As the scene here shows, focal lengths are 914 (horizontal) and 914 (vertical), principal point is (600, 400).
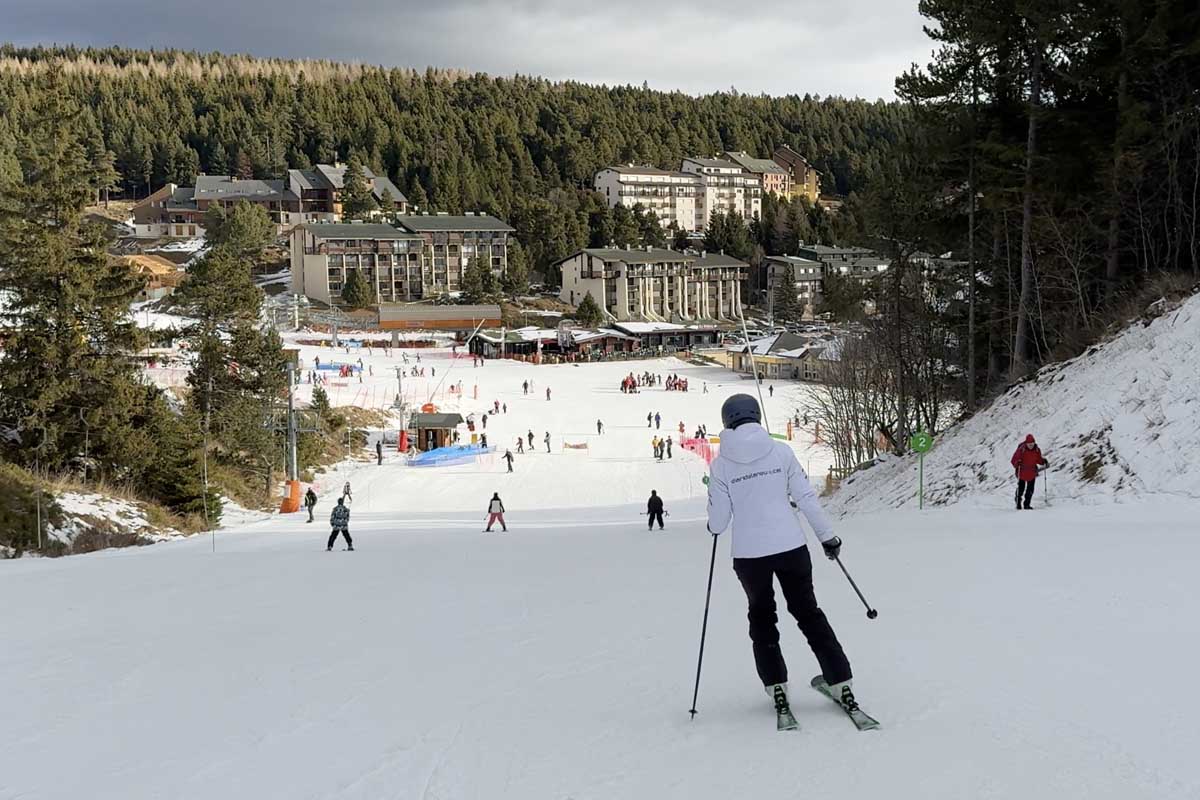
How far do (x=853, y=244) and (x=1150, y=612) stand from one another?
23.3m

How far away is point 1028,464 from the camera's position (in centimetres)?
1260

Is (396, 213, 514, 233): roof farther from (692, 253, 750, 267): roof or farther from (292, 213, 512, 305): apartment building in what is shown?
(692, 253, 750, 267): roof

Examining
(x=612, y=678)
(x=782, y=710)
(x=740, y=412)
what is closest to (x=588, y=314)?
(x=612, y=678)

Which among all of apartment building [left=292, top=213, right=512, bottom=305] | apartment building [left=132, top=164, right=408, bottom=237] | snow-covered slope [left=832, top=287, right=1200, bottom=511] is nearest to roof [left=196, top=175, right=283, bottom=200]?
apartment building [left=132, top=164, right=408, bottom=237]

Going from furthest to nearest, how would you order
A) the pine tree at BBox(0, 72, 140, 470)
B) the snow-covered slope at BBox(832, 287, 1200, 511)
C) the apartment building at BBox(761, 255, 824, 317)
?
the apartment building at BBox(761, 255, 824, 317), the pine tree at BBox(0, 72, 140, 470), the snow-covered slope at BBox(832, 287, 1200, 511)

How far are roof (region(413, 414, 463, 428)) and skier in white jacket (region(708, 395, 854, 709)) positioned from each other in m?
41.5

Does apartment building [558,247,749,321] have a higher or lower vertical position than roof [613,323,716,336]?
higher

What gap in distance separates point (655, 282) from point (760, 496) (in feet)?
357

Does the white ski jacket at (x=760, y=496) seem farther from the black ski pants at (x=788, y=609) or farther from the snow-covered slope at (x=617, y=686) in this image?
the snow-covered slope at (x=617, y=686)

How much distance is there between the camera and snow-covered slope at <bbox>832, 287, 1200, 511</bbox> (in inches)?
486

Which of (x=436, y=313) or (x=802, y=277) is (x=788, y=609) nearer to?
(x=436, y=313)

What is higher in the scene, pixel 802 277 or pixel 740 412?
pixel 802 277

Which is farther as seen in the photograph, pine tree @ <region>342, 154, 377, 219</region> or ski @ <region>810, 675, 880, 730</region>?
pine tree @ <region>342, 154, 377, 219</region>

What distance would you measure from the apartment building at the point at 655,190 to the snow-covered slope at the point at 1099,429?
12747cm
